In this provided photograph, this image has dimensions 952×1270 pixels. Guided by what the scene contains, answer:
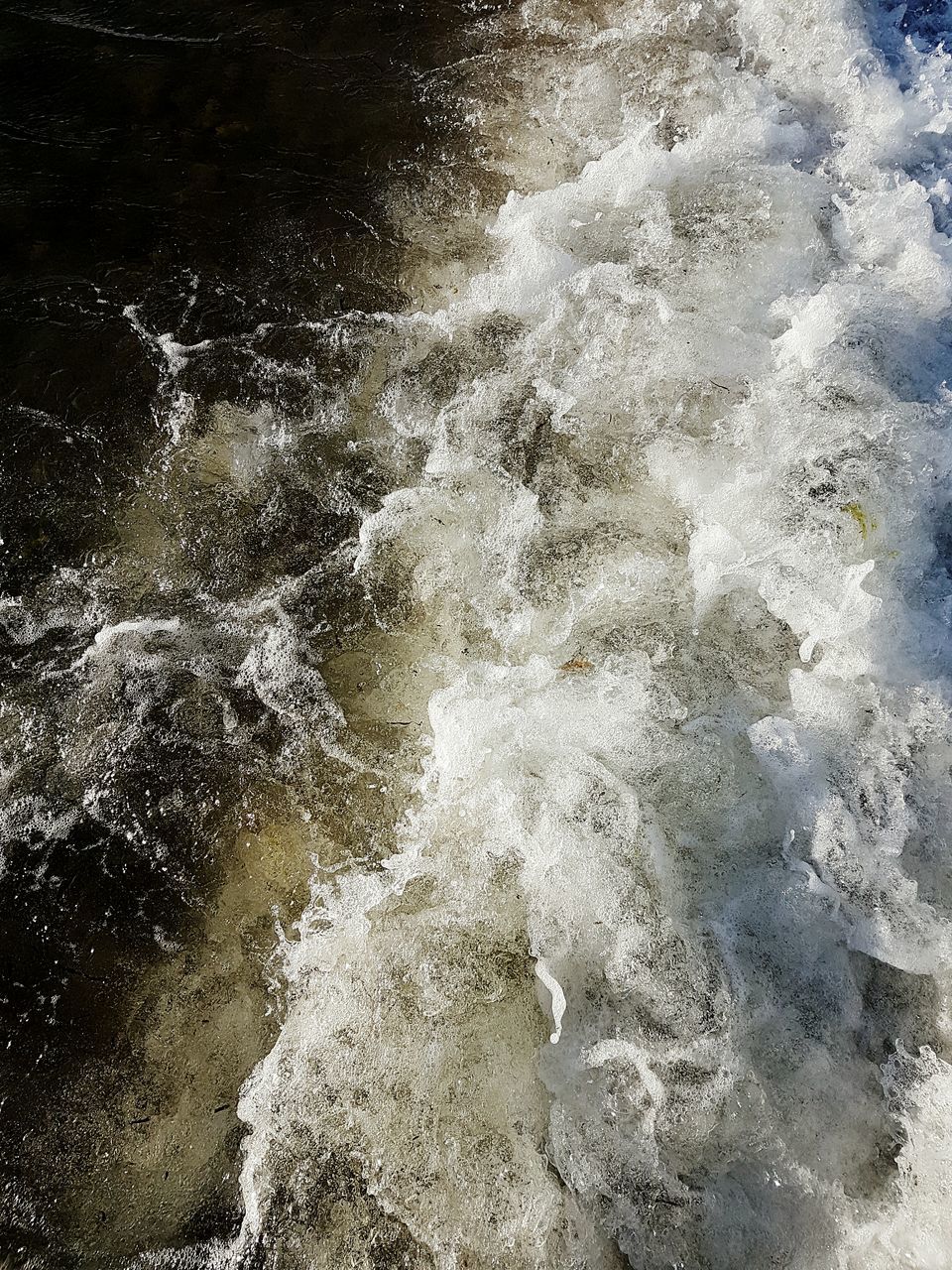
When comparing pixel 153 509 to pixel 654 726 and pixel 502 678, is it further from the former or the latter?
pixel 654 726

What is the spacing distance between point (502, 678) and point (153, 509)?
2.06m

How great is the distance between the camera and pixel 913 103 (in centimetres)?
458

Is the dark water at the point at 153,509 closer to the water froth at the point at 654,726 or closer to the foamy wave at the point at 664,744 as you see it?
the water froth at the point at 654,726

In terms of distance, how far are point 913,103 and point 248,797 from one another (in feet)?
18.3

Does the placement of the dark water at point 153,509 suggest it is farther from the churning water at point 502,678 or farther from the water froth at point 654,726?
the water froth at point 654,726

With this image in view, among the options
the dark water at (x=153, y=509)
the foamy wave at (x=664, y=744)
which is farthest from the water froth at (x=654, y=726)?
the dark water at (x=153, y=509)

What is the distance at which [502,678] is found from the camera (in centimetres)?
352

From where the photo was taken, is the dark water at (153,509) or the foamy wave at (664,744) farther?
the dark water at (153,509)

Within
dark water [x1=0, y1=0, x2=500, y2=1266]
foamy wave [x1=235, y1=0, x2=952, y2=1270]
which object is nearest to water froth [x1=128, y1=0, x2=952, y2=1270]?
foamy wave [x1=235, y1=0, x2=952, y2=1270]

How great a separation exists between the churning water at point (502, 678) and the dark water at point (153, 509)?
0.02 m

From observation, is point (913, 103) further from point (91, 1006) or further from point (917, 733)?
point (91, 1006)

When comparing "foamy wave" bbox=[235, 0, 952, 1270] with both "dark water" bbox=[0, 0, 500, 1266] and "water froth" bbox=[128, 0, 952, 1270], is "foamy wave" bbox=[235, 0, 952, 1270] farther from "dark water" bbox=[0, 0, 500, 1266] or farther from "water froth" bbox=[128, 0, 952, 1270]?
"dark water" bbox=[0, 0, 500, 1266]

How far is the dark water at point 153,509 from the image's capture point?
3.06m

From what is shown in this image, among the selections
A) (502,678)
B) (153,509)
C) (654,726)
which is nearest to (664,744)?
(654,726)
